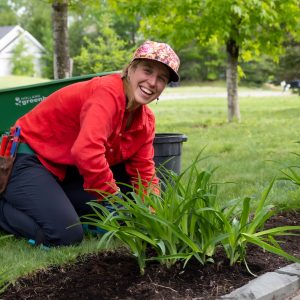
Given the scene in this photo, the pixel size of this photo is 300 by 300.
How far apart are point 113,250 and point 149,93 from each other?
981 mm

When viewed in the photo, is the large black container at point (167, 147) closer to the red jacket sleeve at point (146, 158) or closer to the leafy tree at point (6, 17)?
the red jacket sleeve at point (146, 158)

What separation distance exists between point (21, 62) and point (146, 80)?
59329mm

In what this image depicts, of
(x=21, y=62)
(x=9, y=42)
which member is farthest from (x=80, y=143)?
(x=9, y=42)

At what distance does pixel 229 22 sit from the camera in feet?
35.9

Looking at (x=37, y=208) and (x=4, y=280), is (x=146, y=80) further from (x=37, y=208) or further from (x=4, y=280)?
(x=4, y=280)

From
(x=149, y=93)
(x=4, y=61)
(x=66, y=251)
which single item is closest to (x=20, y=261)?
(x=66, y=251)

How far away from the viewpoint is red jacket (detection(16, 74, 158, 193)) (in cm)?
355

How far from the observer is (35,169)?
399 centimetres

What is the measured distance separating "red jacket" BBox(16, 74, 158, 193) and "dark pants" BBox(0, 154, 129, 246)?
12 centimetres

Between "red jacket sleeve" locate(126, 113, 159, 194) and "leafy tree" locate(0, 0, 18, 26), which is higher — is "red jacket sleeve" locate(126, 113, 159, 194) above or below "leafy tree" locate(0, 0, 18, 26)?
below

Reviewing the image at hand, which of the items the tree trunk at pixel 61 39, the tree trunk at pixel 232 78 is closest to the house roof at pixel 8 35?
the tree trunk at pixel 232 78

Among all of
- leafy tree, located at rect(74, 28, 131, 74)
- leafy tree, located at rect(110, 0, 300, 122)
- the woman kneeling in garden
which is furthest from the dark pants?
leafy tree, located at rect(74, 28, 131, 74)

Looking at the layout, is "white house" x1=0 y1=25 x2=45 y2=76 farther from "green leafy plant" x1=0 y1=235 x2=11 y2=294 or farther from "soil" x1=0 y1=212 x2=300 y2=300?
"green leafy plant" x1=0 y1=235 x2=11 y2=294

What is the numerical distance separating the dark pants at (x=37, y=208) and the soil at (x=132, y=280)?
487 millimetres
